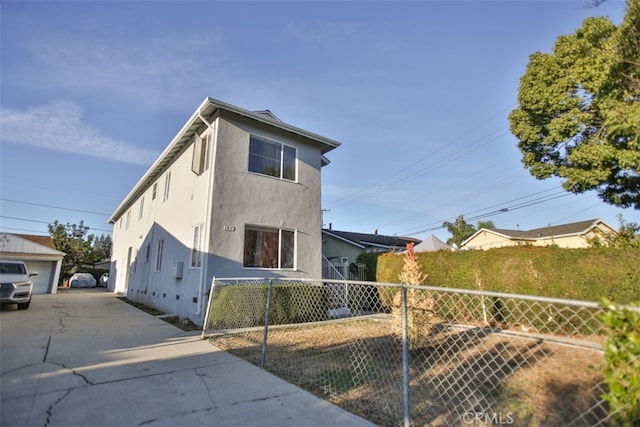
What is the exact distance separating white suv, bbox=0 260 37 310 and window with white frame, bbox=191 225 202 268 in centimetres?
544

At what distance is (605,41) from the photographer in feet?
28.6

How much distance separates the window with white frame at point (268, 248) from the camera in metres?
9.67

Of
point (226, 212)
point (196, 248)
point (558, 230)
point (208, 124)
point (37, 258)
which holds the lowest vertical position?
point (37, 258)

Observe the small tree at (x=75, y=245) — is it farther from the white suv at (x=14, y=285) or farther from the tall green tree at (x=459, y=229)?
the tall green tree at (x=459, y=229)

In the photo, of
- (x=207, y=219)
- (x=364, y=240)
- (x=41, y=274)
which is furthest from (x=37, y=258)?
(x=364, y=240)

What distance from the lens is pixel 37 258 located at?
731 inches

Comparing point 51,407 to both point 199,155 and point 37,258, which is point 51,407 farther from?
point 37,258

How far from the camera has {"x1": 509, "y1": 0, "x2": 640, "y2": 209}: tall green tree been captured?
7.64 m

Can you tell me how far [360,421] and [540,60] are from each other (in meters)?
12.0

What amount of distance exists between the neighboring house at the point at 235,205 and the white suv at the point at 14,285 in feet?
12.8

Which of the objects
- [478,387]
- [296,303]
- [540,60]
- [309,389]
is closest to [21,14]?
[296,303]

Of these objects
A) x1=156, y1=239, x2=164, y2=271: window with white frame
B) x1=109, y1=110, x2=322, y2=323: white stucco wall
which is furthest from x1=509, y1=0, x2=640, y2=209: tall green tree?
x1=156, y1=239, x2=164, y2=271: window with white frame

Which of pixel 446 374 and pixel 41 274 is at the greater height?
pixel 41 274

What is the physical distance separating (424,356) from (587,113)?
28.8 feet
